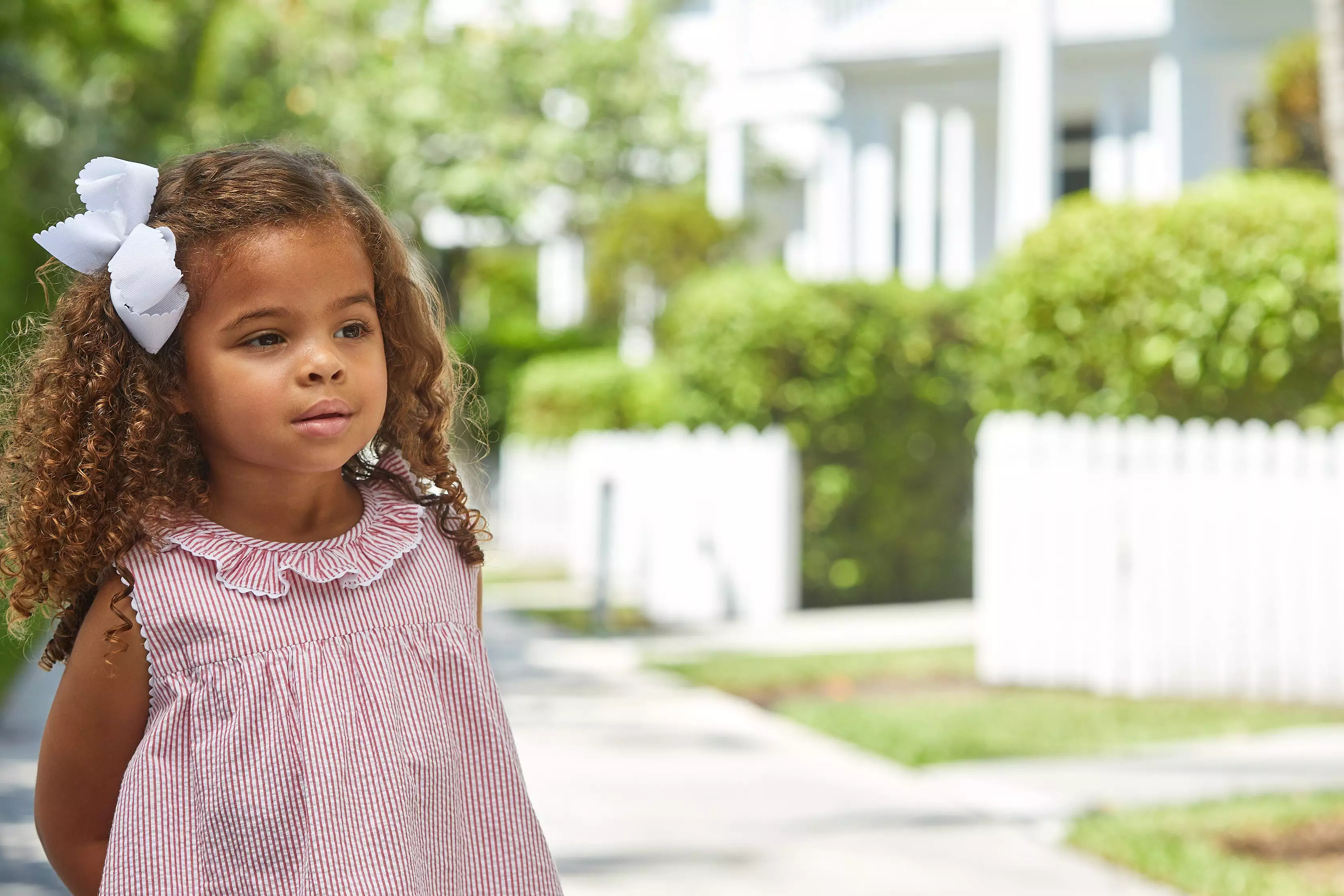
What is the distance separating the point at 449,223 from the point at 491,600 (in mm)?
15455

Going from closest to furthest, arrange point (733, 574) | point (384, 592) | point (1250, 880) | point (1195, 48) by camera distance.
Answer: point (384, 592) → point (1250, 880) → point (733, 574) → point (1195, 48)

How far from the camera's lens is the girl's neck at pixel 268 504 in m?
1.94

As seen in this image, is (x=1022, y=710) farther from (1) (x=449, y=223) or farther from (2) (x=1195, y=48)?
(1) (x=449, y=223)

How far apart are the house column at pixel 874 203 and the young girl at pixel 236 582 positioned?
14.2m

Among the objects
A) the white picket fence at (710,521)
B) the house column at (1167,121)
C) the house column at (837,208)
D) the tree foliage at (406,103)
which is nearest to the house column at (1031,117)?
the house column at (1167,121)

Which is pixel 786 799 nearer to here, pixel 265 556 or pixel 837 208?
pixel 265 556

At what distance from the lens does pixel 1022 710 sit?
7238 millimetres

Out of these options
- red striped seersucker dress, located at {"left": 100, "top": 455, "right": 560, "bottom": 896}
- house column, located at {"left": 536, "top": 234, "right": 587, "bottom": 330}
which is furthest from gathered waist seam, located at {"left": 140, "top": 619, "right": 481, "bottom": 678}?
house column, located at {"left": 536, "top": 234, "right": 587, "bottom": 330}

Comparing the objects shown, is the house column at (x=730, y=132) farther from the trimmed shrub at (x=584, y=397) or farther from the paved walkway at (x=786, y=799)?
the paved walkway at (x=786, y=799)

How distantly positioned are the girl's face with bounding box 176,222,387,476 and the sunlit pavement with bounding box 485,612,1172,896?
118 inches

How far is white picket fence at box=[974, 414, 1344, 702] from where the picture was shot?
7539 millimetres

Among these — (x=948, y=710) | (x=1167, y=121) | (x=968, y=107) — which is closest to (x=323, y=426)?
(x=948, y=710)

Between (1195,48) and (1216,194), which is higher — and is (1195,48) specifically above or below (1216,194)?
above

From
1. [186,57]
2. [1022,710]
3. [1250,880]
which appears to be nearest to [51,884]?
[1250,880]
